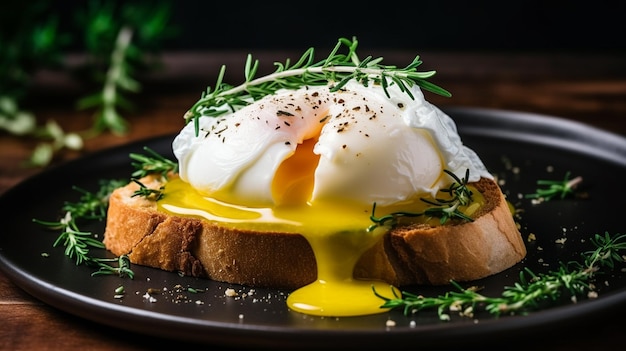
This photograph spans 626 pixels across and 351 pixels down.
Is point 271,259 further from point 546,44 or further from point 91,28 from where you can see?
point 546,44

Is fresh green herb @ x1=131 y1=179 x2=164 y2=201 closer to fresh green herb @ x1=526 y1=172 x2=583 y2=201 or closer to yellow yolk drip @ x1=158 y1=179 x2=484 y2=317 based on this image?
yellow yolk drip @ x1=158 y1=179 x2=484 y2=317

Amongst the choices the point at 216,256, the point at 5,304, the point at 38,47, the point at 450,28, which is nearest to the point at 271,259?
the point at 216,256

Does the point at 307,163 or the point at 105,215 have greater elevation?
the point at 307,163

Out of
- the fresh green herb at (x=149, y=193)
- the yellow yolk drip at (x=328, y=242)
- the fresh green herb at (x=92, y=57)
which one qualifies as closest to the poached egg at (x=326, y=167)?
the yellow yolk drip at (x=328, y=242)

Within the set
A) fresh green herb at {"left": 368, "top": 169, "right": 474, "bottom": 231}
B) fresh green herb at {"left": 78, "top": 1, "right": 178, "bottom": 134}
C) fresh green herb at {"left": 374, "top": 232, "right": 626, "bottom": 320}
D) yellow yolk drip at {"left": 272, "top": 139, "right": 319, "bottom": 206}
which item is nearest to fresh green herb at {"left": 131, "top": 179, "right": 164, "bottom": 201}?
yellow yolk drip at {"left": 272, "top": 139, "right": 319, "bottom": 206}

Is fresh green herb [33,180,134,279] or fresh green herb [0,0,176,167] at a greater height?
fresh green herb [0,0,176,167]

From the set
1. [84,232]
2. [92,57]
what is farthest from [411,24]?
[84,232]
